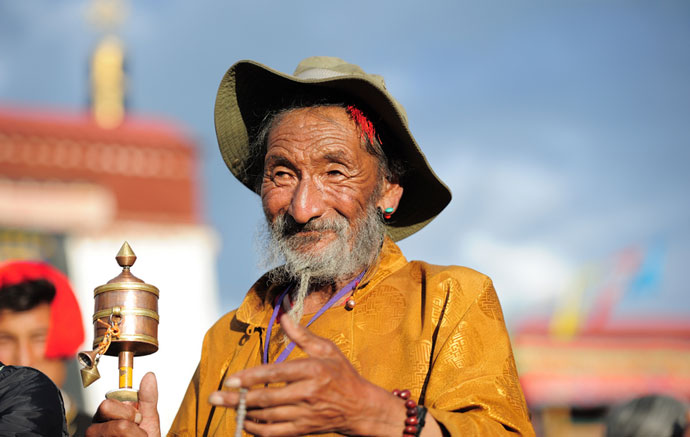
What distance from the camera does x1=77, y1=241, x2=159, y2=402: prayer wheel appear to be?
256cm

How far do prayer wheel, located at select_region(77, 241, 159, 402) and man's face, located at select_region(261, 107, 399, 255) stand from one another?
59 cm

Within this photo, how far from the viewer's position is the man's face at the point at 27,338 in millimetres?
4613

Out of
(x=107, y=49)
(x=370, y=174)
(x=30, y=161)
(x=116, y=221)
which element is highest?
(x=107, y=49)

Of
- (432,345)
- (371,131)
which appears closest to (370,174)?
(371,131)

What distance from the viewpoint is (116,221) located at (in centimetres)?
2967

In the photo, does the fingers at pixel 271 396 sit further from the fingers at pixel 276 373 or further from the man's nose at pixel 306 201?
the man's nose at pixel 306 201

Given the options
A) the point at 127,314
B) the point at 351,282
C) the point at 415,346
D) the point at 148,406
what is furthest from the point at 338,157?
the point at 148,406

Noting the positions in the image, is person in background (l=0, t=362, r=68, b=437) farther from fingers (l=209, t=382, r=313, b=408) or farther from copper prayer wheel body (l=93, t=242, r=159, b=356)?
fingers (l=209, t=382, r=313, b=408)

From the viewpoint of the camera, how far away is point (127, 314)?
2.59m

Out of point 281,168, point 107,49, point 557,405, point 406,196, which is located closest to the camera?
point 281,168

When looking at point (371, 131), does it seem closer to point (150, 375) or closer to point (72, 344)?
point (150, 375)

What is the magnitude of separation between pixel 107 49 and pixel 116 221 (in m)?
11.5

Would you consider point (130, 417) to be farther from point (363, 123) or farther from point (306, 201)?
point (363, 123)

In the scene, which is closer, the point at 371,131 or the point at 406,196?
the point at 371,131
